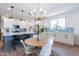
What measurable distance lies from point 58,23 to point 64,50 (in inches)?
24.6

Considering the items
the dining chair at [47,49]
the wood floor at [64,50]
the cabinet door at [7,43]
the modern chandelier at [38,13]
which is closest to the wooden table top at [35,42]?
the dining chair at [47,49]

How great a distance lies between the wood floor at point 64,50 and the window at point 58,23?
397mm

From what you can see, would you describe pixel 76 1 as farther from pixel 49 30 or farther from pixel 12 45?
pixel 12 45

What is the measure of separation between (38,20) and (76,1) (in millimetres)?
879

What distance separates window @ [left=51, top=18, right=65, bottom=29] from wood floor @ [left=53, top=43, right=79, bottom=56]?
0.40 metres

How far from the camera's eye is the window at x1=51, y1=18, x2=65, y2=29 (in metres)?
2.28

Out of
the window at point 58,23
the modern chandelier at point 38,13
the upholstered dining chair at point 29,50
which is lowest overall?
the upholstered dining chair at point 29,50

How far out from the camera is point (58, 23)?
231 cm

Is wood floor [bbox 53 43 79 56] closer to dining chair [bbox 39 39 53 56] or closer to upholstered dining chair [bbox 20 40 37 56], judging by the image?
dining chair [bbox 39 39 53 56]

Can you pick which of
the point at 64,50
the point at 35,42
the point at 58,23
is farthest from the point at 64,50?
the point at 35,42

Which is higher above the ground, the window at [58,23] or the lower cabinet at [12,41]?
the window at [58,23]

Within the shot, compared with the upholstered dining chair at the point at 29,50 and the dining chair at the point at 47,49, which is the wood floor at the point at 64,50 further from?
the upholstered dining chair at the point at 29,50

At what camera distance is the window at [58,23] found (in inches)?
89.7

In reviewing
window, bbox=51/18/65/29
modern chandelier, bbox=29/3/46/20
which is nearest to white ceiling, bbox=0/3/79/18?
modern chandelier, bbox=29/3/46/20
